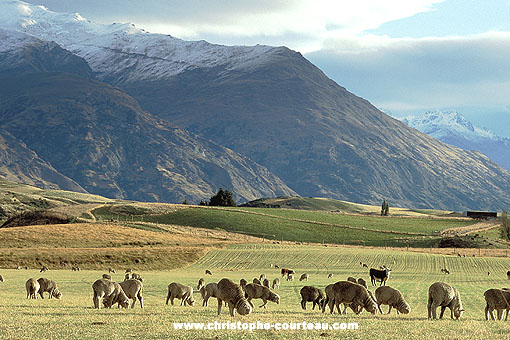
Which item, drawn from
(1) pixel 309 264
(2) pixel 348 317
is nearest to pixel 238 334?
(2) pixel 348 317

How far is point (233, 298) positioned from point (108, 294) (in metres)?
7.73

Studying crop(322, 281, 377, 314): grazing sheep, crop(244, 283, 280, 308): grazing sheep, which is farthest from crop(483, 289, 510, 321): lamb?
crop(244, 283, 280, 308): grazing sheep

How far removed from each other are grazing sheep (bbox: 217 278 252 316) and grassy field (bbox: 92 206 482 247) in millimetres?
109271

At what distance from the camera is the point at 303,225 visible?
517ft

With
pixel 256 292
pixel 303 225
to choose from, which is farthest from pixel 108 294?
pixel 303 225

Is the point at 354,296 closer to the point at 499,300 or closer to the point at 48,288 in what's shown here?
the point at 499,300

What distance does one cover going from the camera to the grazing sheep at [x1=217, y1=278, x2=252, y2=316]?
29.2 meters

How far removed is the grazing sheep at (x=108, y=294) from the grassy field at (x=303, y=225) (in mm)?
107704

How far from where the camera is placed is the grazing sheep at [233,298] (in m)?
29.2

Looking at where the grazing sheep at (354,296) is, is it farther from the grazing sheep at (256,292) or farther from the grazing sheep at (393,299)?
the grazing sheep at (256,292)

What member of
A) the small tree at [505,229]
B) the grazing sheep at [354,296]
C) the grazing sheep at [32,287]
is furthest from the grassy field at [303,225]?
the grazing sheep at [354,296]

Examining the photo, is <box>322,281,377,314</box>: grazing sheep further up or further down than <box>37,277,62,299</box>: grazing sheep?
further up

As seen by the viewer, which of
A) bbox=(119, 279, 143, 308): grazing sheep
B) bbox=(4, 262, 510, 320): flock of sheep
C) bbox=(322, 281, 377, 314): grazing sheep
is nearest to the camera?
bbox=(4, 262, 510, 320): flock of sheep

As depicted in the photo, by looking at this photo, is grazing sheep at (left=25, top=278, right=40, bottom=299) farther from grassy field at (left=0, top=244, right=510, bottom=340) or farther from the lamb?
the lamb
